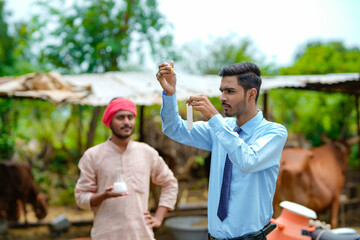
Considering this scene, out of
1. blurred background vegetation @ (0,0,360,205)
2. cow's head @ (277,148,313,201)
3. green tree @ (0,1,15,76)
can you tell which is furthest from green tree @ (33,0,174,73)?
green tree @ (0,1,15,76)

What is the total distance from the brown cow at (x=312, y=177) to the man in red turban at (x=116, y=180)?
2.81m

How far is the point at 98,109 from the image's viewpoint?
8.70 metres

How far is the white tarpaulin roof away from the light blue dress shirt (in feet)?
7.50

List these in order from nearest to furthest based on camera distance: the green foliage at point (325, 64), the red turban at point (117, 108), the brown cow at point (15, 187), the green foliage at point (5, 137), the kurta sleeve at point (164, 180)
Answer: the red turban at point (117, 108) < the kurta sleeve at point (164, 180) < the brown cow at point (15, 187) < the green foliage at point (5, 137) < the green foliage at point (325, 64)

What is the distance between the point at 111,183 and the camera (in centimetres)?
274

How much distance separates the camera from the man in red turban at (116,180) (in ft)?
8.75

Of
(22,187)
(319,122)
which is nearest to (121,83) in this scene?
(22,187)

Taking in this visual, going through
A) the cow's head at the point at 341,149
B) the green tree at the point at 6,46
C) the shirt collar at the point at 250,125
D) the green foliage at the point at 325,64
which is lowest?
the cow's head at the point at 341,149

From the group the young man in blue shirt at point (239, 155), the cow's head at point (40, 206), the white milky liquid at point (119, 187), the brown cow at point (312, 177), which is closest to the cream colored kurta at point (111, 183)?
the white milky liquid at point (119, 187)

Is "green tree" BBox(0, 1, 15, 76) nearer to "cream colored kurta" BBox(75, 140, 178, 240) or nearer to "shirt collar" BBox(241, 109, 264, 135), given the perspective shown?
"cream colored kurta" BBox(75, 140, 178, 240)

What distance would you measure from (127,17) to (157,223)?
6653mm

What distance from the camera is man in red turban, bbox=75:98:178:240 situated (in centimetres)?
267

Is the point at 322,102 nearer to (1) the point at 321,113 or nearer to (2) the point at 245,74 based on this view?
(1) the point at 321,113

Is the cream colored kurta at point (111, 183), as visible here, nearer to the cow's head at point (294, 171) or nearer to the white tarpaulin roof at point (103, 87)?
the white tarpaulin roof at point (103, 87)
